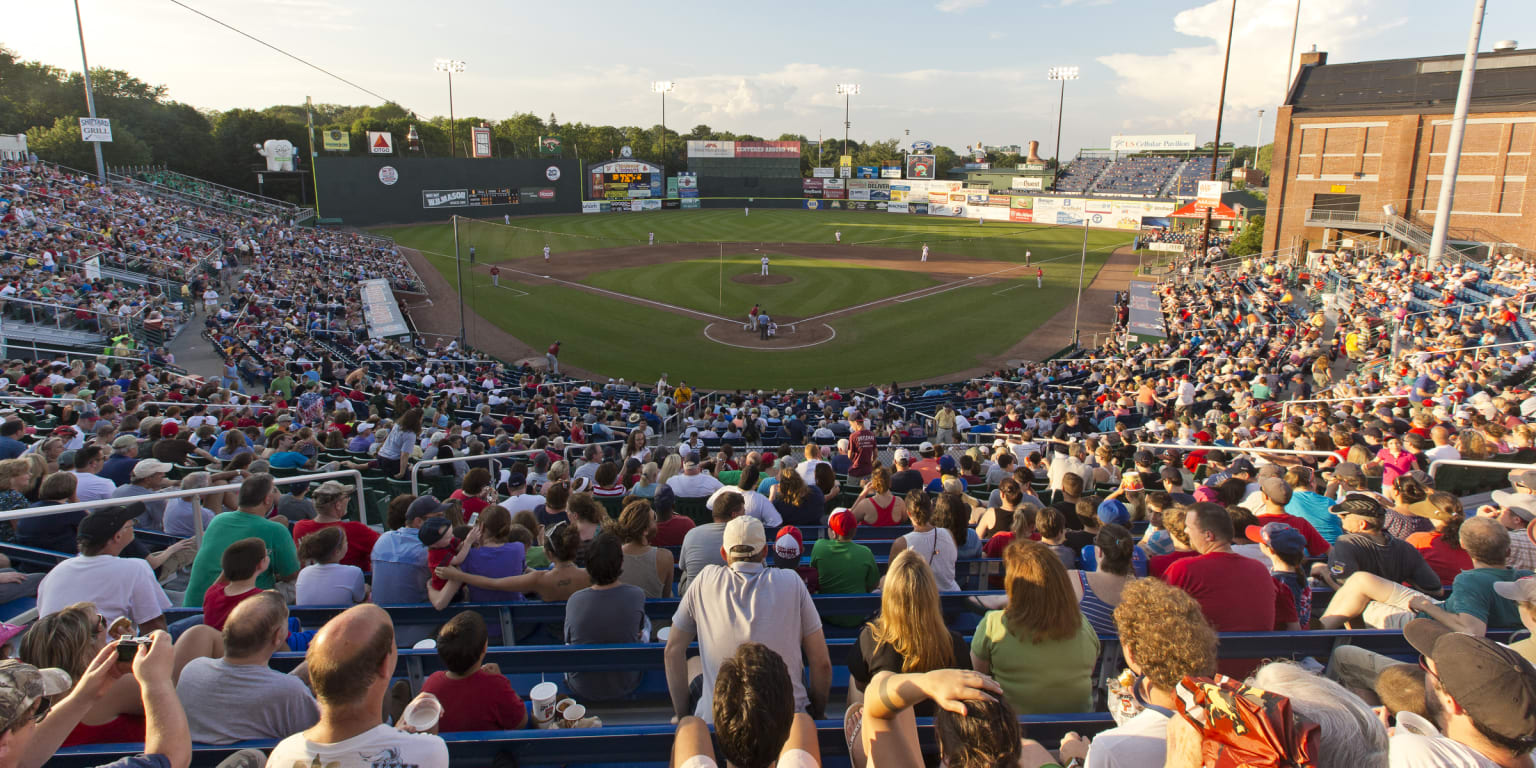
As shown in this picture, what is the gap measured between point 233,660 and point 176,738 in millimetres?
513

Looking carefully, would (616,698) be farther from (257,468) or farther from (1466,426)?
(1466,426)

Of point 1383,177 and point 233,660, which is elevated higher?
point 1383,177

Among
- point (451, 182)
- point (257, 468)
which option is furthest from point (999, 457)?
point (451, 182)

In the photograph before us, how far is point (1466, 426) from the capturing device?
10500 mm

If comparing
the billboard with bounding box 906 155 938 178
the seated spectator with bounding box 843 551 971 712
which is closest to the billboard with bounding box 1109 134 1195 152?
the billboard with bounding box 906 155 938 178

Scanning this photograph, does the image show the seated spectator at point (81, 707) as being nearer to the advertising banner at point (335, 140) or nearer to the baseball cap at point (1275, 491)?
the baseball cap at point (1275, 491)

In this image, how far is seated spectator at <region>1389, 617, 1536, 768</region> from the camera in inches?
99.2

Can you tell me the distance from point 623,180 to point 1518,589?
239ft

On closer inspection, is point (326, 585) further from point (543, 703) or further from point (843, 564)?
point (843, 564)

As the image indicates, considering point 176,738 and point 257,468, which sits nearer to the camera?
point 176,738

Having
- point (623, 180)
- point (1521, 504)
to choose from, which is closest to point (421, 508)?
point (1521, 504)

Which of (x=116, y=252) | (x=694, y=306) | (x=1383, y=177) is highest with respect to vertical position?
(x=1383, y=177)

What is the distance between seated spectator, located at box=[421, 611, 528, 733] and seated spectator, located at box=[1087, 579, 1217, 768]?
8.41 ft

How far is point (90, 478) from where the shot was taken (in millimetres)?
7445
